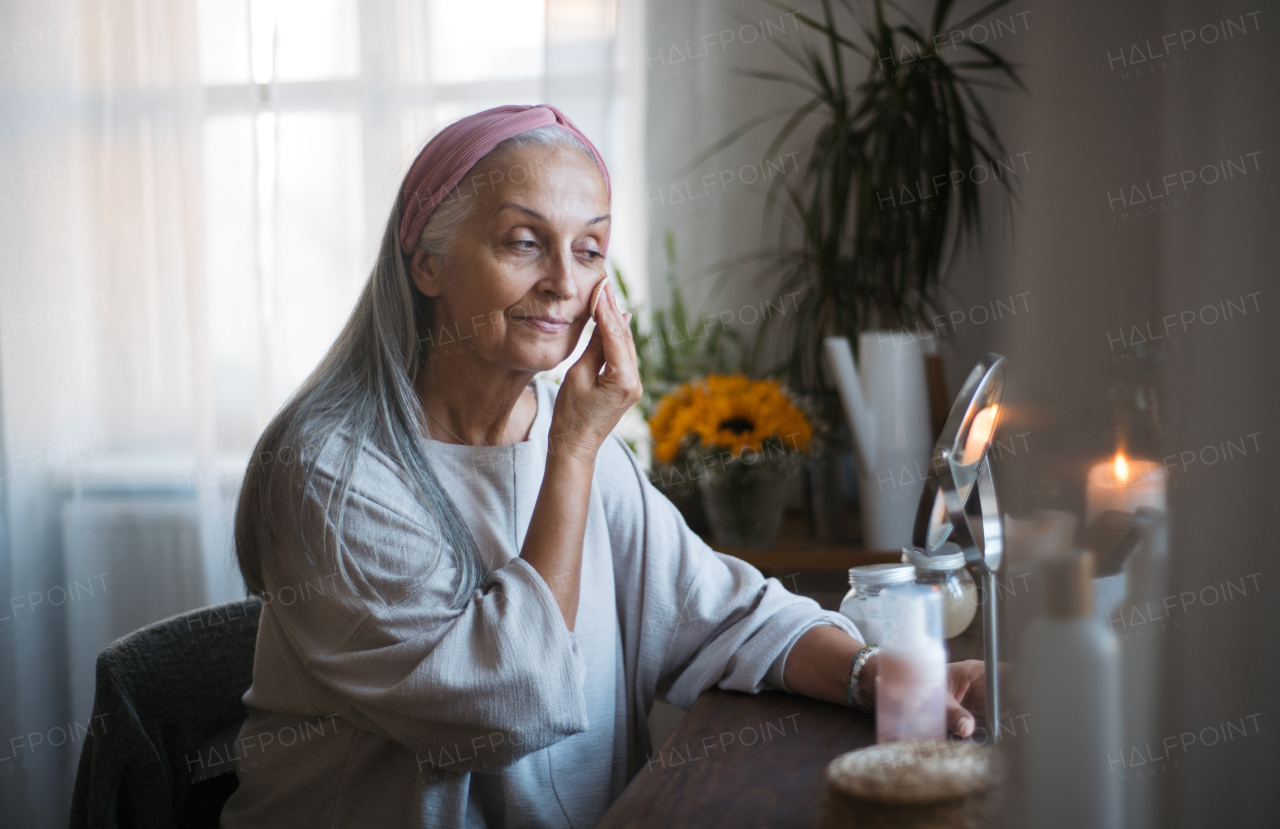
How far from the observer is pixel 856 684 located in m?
0.93

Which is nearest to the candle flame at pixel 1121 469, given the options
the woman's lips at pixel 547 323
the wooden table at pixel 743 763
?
Answer: the wooden table at pixel 743 763

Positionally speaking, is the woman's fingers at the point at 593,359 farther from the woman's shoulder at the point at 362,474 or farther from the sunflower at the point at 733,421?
the sunflower at the point at 733,421

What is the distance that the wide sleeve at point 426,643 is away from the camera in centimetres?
82

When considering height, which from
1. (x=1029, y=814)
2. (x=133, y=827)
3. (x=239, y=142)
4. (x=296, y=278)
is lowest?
(x=133, y=827)

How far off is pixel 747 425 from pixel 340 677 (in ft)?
3.09

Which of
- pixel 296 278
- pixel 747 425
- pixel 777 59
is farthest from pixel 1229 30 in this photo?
pixel 296 278

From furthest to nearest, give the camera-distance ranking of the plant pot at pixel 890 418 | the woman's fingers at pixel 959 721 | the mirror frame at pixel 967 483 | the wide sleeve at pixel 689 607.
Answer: the plant pot at pixel 890 418 → the wide sleeve at pixel 689 607 → the woman's fingers at pixel 959 721 → the mirror frame at pixel 967 483

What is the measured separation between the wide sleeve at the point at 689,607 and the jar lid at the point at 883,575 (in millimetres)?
67

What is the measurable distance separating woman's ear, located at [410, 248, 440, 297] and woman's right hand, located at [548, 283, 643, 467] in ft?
0.67

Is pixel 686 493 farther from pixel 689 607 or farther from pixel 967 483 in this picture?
pixel 967 483

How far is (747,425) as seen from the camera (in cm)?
166

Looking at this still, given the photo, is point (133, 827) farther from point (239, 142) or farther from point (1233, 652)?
point (239, 142)

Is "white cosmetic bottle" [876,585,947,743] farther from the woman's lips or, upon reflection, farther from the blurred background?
the blurred background

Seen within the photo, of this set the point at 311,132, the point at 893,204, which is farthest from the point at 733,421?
the point at 311,132
